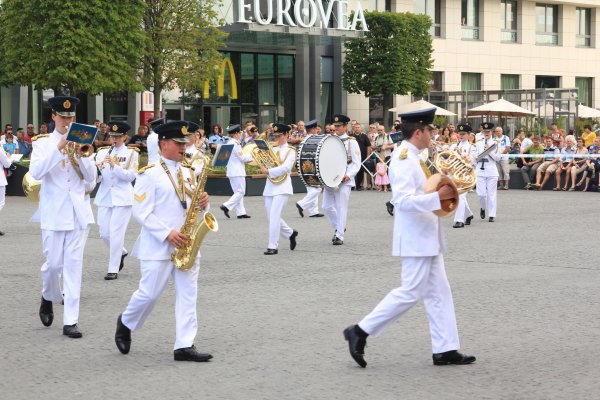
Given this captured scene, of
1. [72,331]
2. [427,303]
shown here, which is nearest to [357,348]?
[427,303]

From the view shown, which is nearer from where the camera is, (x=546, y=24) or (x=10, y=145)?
(x=10, y=145)

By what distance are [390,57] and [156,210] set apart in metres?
37.7

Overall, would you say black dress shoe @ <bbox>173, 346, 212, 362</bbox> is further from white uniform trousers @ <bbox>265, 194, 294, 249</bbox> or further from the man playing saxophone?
white uniform trousers @ <bbox>265, 194, 294, 249</bbox>

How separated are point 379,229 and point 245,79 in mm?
29928

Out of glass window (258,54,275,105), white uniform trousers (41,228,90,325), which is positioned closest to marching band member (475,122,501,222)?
white uniform trousers (41,228,90,325)

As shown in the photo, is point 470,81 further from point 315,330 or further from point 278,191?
point 315,330

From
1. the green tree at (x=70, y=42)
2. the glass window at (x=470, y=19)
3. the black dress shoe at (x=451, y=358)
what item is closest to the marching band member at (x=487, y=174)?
the black dress shoe at (x=451, y=358)

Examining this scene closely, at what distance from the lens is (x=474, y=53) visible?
177 ft

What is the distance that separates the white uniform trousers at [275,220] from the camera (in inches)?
561

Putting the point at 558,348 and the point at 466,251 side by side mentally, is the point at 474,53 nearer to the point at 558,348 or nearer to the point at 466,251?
the point at 466,251

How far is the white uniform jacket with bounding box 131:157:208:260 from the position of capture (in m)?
7.65

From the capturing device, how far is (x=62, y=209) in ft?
29.1

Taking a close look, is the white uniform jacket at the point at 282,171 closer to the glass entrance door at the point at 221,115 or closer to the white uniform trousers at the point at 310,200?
the white uniform trousers at the point at 310,200

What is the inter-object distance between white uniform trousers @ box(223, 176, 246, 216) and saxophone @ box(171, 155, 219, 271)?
1250 cm
